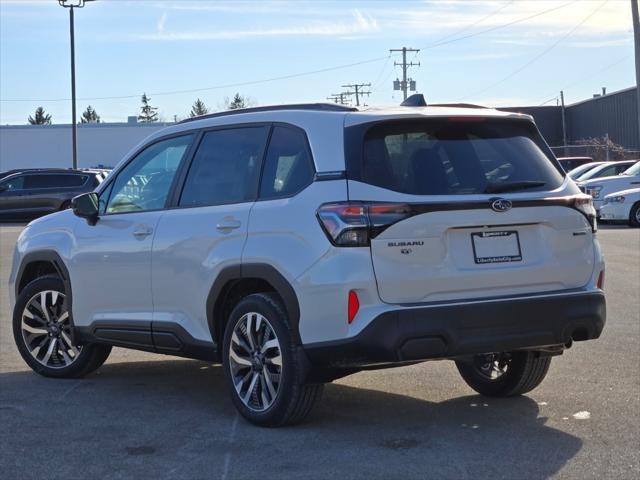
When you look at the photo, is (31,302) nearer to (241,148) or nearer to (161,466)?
(241,148)

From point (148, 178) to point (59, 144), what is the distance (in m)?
57.8

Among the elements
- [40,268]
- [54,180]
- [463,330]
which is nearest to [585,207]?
[463,330]

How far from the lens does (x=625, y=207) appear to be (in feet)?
88.4

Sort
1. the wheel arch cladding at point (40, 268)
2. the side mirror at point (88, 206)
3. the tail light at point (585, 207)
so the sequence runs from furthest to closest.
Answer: the wheel arch cladding at point (40, 268) → the side mirror at point (88, 206) → the tail light at point (585, 207)

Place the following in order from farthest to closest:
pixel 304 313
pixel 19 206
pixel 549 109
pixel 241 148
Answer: pixel 549 109 < pixel 19 206 < pixel 241 148 < pixel 304 313

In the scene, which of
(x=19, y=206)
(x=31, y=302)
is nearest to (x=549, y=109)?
(x=19, y=206)

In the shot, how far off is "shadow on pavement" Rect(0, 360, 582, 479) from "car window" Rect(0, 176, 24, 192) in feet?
86.6

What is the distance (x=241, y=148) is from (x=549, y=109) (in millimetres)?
80818

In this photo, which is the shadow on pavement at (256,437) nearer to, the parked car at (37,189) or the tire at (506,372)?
the tire at (506,372)

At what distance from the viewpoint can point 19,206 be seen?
33344 mm

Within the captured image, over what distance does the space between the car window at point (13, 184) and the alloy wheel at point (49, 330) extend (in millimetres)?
25869

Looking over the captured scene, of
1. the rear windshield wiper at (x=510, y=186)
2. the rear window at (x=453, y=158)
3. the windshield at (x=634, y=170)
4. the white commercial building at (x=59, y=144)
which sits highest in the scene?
the white commercial building at (x=59, y=144)

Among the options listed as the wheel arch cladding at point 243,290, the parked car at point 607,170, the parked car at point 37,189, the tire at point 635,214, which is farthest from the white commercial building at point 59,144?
the wheel arch cladding at point 243,290

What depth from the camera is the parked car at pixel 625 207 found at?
26875 millimetres
